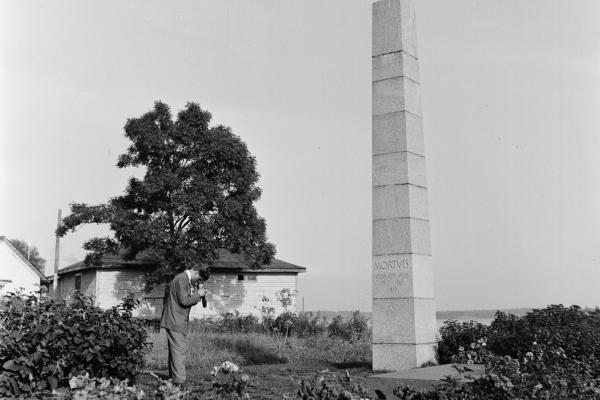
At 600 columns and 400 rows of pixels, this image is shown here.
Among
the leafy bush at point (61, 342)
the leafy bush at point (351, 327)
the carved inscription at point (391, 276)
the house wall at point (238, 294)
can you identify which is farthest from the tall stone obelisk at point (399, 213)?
the house wall at point (238, 294)

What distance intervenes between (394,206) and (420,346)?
252 cm

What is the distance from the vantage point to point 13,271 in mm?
36875

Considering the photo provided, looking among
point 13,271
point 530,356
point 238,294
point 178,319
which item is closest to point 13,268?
point 13,271

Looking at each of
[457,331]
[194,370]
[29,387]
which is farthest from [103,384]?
[457,331]

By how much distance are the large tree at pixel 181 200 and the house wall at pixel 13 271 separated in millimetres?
9646

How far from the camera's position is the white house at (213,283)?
33281 mm

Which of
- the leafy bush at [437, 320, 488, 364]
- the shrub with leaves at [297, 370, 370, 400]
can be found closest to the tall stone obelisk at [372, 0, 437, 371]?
the leafy bush at [437, 320, 488, 364]

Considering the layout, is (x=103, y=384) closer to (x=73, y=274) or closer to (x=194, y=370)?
(x=194, y=370)

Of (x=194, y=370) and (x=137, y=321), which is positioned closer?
(x=137, y=321)

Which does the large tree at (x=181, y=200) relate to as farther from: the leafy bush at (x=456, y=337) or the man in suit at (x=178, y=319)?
the man in suit at (x=178, y=319)

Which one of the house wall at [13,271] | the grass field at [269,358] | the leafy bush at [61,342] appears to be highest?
the house wall at [13,271]

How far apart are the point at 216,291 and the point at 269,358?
18.8 m

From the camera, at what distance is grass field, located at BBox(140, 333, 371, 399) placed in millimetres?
10970

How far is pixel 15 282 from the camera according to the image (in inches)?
1455
